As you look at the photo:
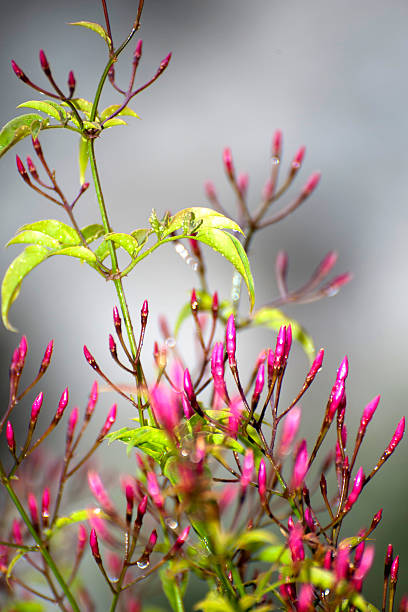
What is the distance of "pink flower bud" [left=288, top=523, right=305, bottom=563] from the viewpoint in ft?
0.81

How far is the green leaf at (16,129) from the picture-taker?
263mm

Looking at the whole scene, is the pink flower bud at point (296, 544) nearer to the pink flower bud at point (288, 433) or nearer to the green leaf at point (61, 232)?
the pink flower bud at point (288, 433)

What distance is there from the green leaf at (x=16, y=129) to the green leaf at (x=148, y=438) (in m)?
0.14

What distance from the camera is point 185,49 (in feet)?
5.99

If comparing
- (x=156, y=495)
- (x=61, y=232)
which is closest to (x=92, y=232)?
(x=61, y=232)

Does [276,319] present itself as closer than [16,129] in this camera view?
No

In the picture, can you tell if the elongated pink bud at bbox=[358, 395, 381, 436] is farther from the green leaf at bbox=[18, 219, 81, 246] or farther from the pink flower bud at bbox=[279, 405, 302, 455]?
the green leaf at bbox=[18, 219, 81, 246]

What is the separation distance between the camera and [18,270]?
11.3 inches

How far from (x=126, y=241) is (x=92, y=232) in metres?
0.05

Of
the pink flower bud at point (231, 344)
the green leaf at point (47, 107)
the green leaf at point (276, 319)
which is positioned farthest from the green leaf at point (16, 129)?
the green leaf at point (276, 319)

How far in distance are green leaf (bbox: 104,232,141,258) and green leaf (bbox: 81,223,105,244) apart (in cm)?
3

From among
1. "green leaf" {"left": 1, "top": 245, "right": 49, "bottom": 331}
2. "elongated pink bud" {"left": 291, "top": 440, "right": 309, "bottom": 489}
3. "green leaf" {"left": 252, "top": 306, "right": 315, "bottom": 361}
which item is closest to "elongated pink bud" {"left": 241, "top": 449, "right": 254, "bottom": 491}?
"elongated pink bud" {"left": 291, "top": 440, "right": 309, "bottom": 489}

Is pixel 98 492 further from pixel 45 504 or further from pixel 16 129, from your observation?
pixel 16 129

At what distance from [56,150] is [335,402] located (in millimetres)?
1556
